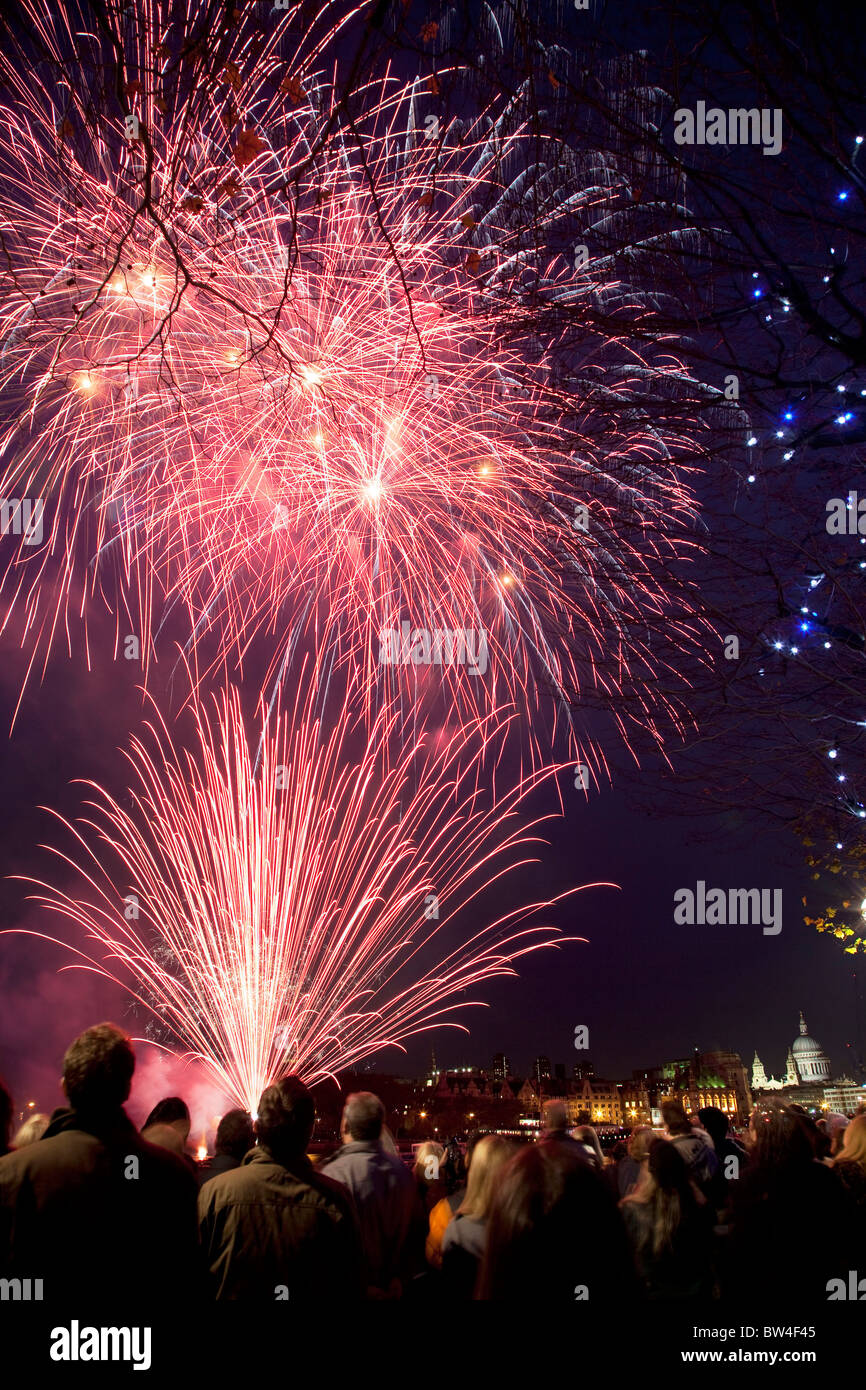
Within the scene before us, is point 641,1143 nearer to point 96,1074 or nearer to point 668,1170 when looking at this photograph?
point 668,1170

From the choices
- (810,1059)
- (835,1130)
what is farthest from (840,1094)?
(835,1130)

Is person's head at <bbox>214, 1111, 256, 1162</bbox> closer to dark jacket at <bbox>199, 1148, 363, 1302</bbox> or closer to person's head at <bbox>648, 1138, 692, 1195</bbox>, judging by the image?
dark jacket at <bbox>199, 1148, 363, 1302</bbox>

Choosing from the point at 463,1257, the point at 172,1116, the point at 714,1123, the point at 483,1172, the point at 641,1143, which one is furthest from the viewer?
the point at 714,1123

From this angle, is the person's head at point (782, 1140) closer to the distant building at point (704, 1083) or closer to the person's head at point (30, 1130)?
the person's head at point (30, 1130)

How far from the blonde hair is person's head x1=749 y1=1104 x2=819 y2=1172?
3.79ft

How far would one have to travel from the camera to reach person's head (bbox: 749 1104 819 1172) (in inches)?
165

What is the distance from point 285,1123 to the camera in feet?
12.3

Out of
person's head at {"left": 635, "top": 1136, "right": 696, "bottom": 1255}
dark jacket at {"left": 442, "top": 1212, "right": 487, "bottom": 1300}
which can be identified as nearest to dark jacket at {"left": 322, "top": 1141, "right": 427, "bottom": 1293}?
dark jacket at {"left": 442, "top": 1212, "right": 487, "bottom": 1300}

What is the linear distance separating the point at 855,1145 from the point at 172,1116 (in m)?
4.02

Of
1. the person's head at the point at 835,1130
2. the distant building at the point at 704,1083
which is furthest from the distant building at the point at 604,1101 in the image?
the person's head at the point at 835,1130

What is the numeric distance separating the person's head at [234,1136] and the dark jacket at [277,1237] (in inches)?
74.3
